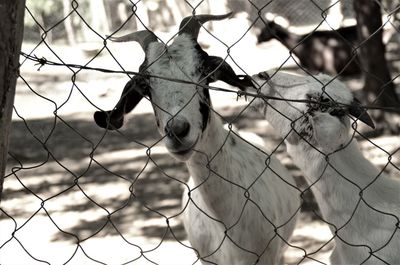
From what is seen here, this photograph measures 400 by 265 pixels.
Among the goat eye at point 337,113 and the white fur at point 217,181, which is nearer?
the goat eye at point 337,113

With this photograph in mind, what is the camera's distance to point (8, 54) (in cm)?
185

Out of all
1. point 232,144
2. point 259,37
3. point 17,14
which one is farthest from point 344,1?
point 17,14

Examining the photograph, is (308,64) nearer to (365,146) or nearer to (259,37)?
(259,37)

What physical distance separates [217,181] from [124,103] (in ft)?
1.94

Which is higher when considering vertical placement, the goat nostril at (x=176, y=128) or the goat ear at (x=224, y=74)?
the goat ear at (x=224, y=74)

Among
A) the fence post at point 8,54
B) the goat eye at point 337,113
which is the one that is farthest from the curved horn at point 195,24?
the fence post at point 8,54

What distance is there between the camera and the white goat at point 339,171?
270 centimetres

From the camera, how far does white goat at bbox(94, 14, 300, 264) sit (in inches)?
108

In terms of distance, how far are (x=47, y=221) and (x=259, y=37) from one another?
4.17m

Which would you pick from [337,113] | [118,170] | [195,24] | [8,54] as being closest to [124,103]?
[195,24]

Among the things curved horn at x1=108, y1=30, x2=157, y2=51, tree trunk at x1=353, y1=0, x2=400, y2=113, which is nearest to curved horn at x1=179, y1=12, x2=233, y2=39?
curved horn at x1=108, y1=30, x2=157, y2=51

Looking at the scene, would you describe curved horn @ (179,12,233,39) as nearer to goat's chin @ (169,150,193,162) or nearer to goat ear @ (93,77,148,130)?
goat ear @ (93,77,148,130)

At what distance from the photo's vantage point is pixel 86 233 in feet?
17.9

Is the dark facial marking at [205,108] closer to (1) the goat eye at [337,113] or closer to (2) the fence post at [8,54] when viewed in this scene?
(1) the goat eye at [337,113]
